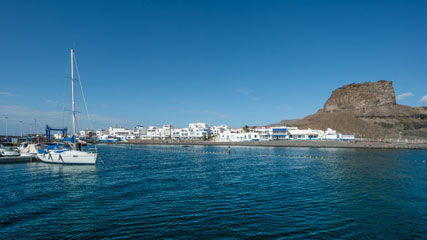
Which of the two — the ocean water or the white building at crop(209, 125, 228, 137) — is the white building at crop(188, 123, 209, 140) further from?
the ocean water

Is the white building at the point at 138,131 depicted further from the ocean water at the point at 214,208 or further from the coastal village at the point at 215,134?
the ocean water at the point at 214,208

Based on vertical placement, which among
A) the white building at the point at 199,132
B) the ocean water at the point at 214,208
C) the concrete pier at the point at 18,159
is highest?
the white building at the point at 199,132

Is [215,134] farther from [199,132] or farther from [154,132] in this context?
[154,132]

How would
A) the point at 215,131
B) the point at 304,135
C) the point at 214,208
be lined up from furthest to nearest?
the point at 215,131
the point at 304,135
the point at 214,208

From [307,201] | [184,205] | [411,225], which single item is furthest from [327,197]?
[184,205]

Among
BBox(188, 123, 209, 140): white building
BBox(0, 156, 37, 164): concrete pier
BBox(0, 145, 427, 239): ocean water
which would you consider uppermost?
BBox(188, 123, 209, 140): white building

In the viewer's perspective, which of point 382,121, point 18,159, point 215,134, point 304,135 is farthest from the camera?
point 215,134

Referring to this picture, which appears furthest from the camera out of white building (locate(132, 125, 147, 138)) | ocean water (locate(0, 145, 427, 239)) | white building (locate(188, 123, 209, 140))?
white building (locate(132, 125, 147, 138))

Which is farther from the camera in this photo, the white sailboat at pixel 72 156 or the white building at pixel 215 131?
the white building at pixel 215 131

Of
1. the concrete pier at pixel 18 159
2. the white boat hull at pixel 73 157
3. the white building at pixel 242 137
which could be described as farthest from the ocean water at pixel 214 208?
the white building at pixel 242 137

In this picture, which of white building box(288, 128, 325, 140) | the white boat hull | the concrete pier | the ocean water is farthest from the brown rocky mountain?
the concrete pier

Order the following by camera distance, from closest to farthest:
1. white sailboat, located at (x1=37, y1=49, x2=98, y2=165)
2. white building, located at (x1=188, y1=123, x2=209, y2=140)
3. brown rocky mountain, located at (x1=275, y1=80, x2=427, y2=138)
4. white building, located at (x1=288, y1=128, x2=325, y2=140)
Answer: white sailboat, located at (x1=37, y1=49, x2=98, y2=165) → white building, located at (x1=288, y1=128, x2=325, y2=140) → brown rocky mountain, located at (x1=275, y1=80, x2=427, y2=138) → white building, located at (x1=188, y1=123, x2=209, y2=140)

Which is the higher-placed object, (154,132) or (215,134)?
(154,132)

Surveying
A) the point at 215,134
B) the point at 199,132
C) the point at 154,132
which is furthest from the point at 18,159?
the point at 154,132
